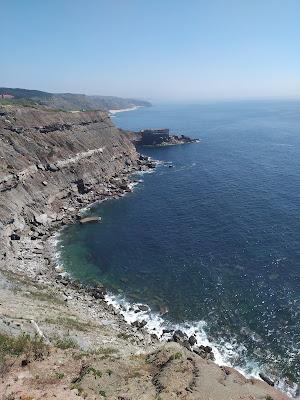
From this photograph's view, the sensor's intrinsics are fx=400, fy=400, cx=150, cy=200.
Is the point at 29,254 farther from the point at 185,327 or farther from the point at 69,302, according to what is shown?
the point at 185,327

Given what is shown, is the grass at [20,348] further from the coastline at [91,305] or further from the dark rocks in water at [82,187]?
the dark rocks in water at [82,187]

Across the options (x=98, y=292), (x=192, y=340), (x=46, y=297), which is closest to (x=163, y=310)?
(x=192, y=340)

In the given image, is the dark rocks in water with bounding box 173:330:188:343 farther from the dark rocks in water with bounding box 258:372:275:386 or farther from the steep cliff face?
the steep cliff face

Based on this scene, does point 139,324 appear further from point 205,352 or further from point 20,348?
point 20,348

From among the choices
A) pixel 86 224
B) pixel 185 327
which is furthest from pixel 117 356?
pixel 86 224

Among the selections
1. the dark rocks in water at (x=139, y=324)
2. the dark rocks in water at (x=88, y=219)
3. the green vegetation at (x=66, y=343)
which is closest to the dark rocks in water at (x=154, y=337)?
the dark rocks in water at (x=139, y=324)

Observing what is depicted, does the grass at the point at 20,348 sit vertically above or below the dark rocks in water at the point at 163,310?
above
